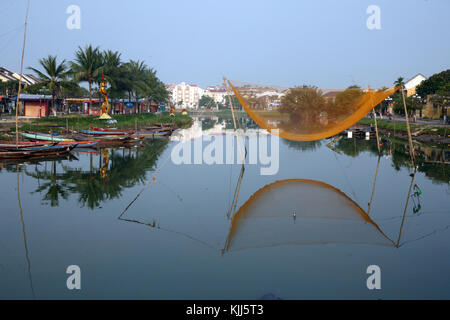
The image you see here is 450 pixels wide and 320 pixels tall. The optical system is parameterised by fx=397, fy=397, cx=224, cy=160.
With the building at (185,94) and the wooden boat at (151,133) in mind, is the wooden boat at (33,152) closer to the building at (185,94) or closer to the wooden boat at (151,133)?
the wooden boat at (151,133)

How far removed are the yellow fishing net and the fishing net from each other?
2.74 metres

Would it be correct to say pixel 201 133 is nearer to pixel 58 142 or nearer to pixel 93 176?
pixel 58 142

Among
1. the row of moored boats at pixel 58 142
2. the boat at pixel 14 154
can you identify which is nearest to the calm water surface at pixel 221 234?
the boat at pixel 14 154

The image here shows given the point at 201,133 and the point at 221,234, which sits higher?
the point at 201,133

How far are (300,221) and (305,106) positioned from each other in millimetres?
6159

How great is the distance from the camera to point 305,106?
14211 mm

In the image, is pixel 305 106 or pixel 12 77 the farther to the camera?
pixel 12 77

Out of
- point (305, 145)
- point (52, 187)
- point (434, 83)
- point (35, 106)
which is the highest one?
point (434, 83)

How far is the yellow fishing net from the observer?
13172 mm

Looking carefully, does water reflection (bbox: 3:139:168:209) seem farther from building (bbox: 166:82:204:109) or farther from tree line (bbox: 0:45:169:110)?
building (bbox: 166:82:204:109)

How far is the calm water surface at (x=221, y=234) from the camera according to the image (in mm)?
5902

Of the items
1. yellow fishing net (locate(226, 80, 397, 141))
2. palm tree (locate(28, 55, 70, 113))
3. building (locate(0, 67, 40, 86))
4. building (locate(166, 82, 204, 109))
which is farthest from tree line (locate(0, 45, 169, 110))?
building (locate(166, 82, 204, 109))

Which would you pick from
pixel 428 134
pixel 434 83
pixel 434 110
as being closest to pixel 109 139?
pixel 428 134
